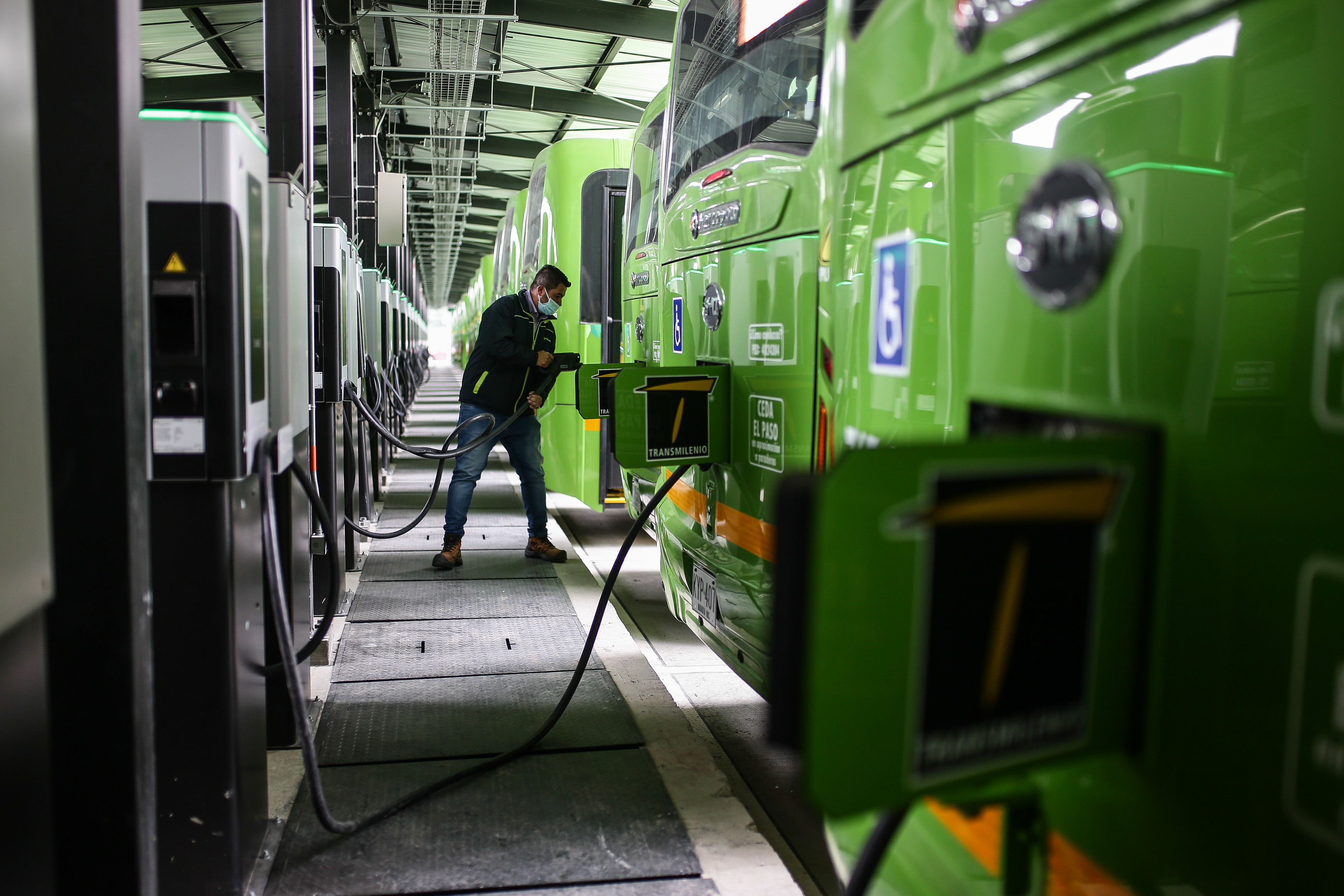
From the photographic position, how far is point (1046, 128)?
165 centimetres

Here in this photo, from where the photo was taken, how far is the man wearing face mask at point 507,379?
5918mm

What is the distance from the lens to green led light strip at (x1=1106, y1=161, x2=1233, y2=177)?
1.48 m

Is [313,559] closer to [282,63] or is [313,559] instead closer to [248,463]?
[282,63]

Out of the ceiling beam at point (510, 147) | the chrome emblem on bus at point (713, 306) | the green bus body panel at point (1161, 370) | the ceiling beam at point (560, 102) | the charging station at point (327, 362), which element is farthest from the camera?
the ceiling beam at point (510, 147)

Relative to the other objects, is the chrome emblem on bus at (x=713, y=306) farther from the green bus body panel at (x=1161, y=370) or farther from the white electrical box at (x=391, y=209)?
the white electrical box at (x=391, y=209)

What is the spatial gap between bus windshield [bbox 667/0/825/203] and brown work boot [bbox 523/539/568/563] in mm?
2936

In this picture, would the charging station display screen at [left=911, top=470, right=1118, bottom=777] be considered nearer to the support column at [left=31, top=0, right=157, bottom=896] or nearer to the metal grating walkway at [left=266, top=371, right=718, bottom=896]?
the support column at [left=31, top=0, right=157, bottom=896]

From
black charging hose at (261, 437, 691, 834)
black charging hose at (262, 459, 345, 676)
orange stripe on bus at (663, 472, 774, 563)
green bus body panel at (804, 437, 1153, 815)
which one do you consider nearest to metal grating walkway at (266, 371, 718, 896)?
black charging hose at (261, 437, 691, 834)

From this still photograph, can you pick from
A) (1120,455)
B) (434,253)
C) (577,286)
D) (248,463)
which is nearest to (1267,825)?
(1120,455)

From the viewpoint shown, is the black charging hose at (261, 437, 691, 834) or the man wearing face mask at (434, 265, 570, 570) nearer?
the black charging hose at (261, 437, 691, 834)

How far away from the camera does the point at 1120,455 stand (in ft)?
3.77

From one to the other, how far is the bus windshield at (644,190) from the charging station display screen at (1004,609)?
3.65 metres

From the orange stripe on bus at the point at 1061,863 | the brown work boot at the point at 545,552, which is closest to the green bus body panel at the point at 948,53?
the orange stripe on bus at the point at 1061,863

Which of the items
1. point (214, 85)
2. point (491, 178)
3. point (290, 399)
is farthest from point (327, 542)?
point (491, 178)
